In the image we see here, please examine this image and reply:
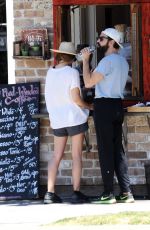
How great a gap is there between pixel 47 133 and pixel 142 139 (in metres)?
1.16

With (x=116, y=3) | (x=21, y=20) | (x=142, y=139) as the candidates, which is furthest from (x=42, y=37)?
(x=142, y=139)

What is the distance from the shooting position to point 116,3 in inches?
398

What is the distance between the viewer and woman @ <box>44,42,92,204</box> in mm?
9578

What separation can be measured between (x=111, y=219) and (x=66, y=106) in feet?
5.17

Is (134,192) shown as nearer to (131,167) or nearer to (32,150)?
(131,167)

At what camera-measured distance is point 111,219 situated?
8.67m

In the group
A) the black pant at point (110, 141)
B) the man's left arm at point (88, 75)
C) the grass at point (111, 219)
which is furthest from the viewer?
the black pant at point (110, 141)

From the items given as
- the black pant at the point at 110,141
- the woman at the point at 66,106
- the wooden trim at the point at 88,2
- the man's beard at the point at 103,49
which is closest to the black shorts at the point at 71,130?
the woman at the point at 66,106

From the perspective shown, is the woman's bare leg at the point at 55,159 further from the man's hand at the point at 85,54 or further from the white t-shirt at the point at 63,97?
the man's hand at the point at 85,54

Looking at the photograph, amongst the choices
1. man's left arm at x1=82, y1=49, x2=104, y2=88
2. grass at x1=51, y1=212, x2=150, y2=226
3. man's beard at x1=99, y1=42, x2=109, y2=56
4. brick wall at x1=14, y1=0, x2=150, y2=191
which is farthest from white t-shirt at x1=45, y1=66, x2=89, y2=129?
grass at x1=51, y1=212, x2=150, y2=226

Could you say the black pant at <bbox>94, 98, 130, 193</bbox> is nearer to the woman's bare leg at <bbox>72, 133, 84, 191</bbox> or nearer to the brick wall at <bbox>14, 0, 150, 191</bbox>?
the woman's bare leg at <bbox>72, 133, 84, 191</bbox>

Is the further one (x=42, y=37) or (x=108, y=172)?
(x=42, y=37)

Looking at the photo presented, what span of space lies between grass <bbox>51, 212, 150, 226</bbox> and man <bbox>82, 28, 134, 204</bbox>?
0.82m

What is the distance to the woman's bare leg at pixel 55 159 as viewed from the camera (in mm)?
9797
